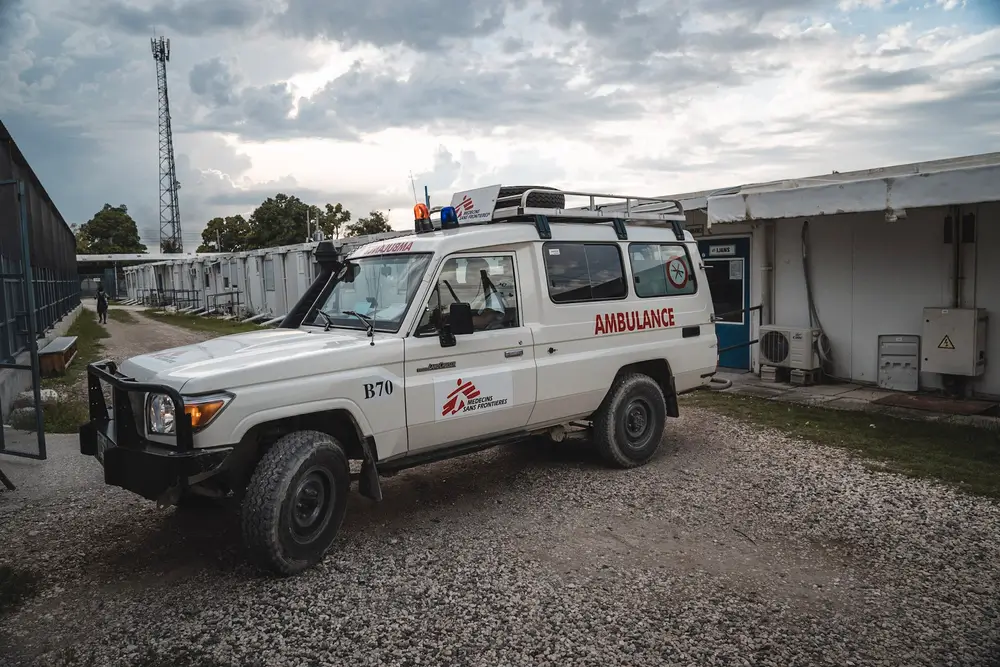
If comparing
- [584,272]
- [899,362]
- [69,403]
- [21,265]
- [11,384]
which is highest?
[21,265]

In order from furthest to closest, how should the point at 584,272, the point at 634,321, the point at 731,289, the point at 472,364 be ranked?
the point at 731,289, the point at 634,321, the point at 584,272, the point at 472,364

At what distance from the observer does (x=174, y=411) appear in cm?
412

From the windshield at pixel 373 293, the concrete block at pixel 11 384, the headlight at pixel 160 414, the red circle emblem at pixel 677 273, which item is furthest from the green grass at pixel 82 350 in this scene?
the red circle emblem at pixel 677 273

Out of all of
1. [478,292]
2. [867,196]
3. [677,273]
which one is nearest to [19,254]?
[478,292]

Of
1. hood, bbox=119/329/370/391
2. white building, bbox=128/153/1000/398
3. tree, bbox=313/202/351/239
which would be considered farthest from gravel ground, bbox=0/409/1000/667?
tree, bbox=313/202/351/239

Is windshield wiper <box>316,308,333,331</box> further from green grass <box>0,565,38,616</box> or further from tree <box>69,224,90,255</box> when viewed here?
tree <box>69,224,90,255</box>

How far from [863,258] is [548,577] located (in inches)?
308

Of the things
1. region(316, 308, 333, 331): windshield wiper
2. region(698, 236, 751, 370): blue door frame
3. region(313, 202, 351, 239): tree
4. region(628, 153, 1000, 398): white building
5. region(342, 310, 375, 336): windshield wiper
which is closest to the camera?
region(342, 310, 375, 336): windshield wiper

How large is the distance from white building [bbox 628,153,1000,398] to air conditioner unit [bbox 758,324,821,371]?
0.51 ft

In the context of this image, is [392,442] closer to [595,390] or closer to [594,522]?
[594,522]

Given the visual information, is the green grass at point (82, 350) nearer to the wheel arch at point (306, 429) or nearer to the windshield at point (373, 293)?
the windshield at point (373, 293)

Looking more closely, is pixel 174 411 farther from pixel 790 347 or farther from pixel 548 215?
pixel 790 347

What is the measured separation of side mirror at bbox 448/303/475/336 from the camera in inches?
195

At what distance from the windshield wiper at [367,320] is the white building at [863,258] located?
639 cm
